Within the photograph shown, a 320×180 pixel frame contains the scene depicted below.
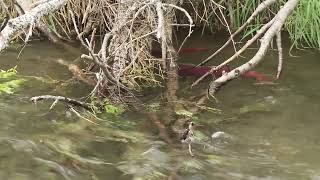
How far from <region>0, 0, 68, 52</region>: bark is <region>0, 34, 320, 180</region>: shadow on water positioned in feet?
2.26

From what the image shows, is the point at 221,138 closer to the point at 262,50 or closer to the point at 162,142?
the point at 162,142

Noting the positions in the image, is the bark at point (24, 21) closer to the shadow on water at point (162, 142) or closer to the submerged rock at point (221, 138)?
the shadow on water at point (162, 142)

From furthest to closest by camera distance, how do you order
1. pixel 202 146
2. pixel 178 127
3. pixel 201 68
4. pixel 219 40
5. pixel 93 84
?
pixel 219 40
pixel 201 68
pixel 93 84
pixel 178 127
pixel 202 146

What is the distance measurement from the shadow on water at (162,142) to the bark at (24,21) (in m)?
0.69

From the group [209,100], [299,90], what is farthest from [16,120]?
[299,90]

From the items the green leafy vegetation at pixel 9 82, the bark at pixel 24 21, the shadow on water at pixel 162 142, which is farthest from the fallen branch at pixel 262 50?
the green leafy vegetation at pixel 9 82

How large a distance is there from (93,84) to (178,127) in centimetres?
108

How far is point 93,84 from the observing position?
4996 mm

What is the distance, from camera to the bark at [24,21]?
3535mm

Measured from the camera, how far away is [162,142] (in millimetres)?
4012

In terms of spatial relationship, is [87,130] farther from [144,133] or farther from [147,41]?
[147,41]

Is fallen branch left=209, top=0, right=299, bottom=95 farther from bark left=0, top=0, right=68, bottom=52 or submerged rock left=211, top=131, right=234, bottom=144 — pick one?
bark left=0, top=0, right=68, bottom=52

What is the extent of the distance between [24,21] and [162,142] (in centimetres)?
124

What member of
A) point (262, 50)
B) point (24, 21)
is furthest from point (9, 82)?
point (262, 50)
